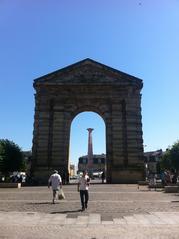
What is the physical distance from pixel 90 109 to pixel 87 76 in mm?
4929

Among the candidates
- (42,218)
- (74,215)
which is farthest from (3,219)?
(74,215)

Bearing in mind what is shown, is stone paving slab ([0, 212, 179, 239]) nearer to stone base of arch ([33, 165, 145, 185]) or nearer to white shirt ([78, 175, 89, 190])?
white shirt ([78, 175, 89, 190])

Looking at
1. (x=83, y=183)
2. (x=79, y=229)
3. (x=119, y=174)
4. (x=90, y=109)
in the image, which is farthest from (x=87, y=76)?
(x=79, y=229)

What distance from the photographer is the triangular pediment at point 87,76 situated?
152ft

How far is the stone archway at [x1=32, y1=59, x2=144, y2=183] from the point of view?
43.7 m

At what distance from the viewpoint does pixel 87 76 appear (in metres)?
46.6

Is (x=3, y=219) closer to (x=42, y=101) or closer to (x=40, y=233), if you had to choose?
→ (x=40, y=233)

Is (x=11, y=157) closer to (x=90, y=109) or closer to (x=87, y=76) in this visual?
(x=90, y=109)

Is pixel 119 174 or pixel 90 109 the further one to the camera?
pixel 90 109

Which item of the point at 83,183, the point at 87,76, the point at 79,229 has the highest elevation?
the point at 87,76

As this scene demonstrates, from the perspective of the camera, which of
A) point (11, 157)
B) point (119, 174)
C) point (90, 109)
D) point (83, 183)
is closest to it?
point (83, 183)

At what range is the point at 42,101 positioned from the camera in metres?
45.9

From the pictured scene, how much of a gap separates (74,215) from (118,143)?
3159cm

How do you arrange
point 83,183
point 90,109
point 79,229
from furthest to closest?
point 90,109
point 83,183
point 79,229
